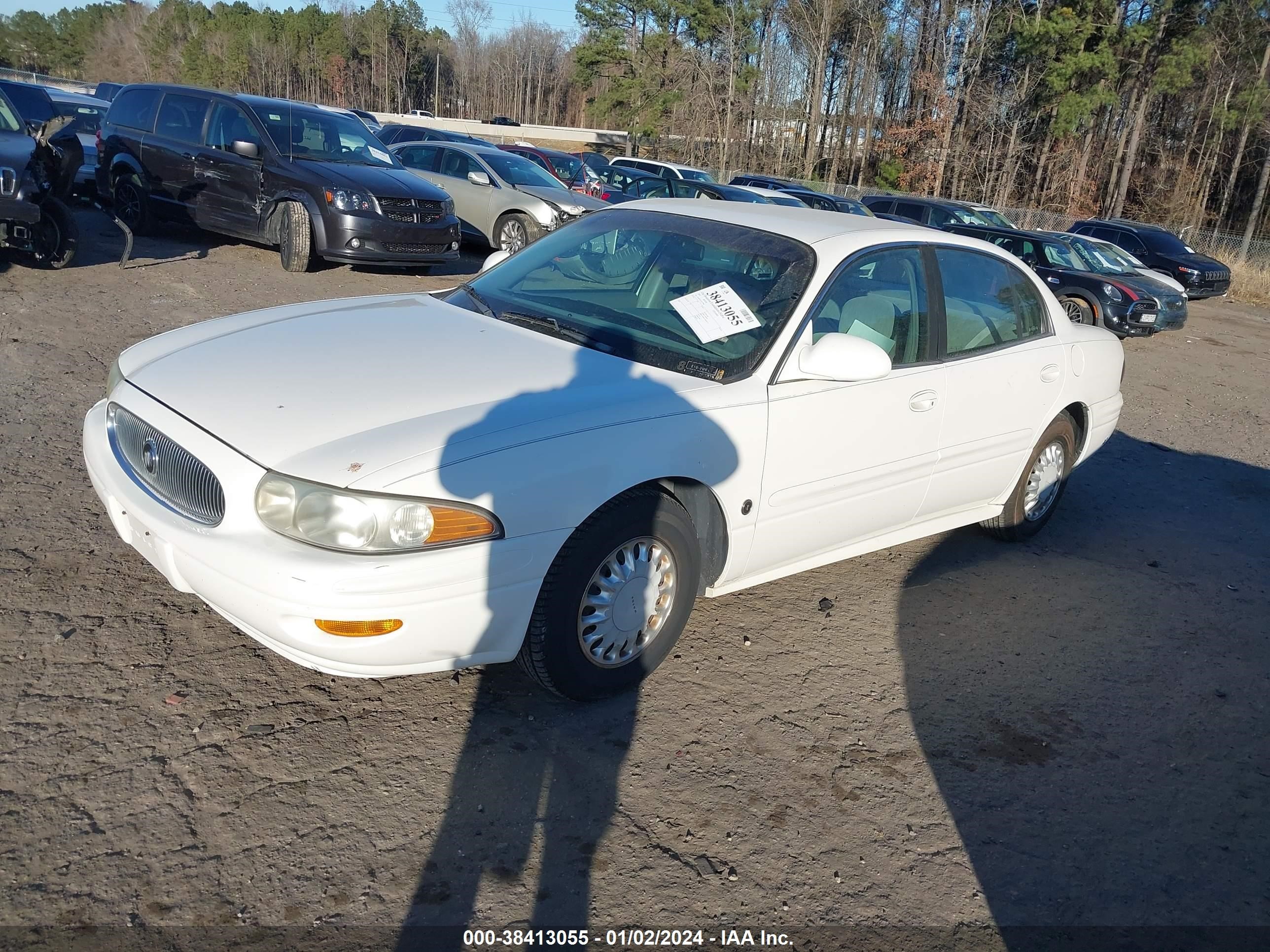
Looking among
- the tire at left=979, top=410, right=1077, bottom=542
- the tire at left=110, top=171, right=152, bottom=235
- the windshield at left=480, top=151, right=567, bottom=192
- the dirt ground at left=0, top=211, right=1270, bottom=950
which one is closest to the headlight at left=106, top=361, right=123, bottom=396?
the dirt ground at left=0, top=211, right=1270, bottom=950

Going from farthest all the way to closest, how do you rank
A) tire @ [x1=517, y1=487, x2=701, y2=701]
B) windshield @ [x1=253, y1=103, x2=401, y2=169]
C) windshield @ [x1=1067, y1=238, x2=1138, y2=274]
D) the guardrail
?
the guardrail
windshield @ [x1=1067, y1=238, x2=1138, y2=274]
windshield @ [x1=253, y1=103, x2=401, y2=169]
tire @ [x1=517, y1=487, x2=701, y2=701]

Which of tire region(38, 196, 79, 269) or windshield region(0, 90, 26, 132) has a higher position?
windshield region(0, 90, 26, 132)

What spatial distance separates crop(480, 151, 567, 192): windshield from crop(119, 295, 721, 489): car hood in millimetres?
10651

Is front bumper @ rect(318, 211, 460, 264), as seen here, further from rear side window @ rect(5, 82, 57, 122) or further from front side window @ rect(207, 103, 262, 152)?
rear side window @ rect(5, 82, 57, 122)

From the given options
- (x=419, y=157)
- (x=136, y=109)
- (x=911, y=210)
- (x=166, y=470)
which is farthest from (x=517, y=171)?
(x=166, y=470)

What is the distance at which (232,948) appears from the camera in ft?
7.71

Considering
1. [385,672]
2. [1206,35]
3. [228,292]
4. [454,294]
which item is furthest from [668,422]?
[1206,35]

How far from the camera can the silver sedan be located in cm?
1345

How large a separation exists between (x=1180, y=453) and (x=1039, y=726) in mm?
5576

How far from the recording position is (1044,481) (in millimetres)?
5438

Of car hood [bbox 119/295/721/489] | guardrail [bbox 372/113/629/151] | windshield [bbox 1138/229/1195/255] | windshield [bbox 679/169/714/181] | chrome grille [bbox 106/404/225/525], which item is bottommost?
guardrail [bbox 372/113/629/151]

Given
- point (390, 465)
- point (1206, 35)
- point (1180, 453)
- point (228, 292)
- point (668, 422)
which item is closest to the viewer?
point (390, 465)

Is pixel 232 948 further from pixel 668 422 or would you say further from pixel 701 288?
pixel 701 288

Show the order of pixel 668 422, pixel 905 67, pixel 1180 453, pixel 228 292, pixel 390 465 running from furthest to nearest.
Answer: pixel 905 67 → pixel 228 292 → pixel 1180 453 → pixel 668 422 → pixel 390 465
